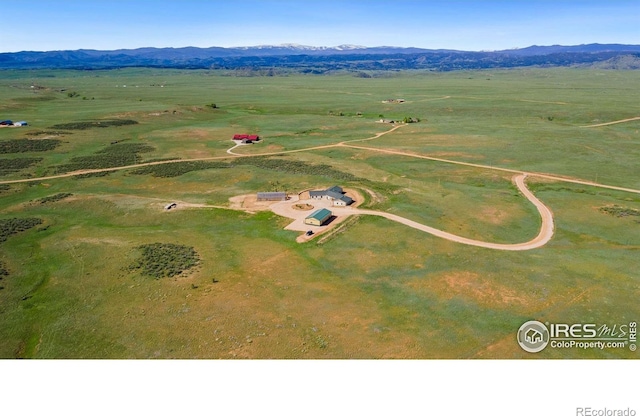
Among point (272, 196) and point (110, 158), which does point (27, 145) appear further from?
point (272, 196)

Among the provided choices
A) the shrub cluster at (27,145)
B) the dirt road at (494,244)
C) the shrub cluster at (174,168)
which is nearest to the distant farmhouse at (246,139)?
the shrub cluster at (174,168)

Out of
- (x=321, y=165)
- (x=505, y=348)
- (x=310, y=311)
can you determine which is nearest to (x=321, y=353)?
(x=310, y=311)

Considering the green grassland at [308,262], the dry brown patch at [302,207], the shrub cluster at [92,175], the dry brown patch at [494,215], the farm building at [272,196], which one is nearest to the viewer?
the green grassland at [308,262]

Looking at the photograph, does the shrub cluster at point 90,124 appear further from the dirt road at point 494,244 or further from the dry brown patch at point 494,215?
the dry brown patch at point 494,215

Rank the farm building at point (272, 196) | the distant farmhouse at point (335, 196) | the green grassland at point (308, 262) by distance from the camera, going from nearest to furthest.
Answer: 1. the green grassland at point (308, 262)
2. the distant farmhouse at point (335, 196)
3. the farm building at point (272, 196)

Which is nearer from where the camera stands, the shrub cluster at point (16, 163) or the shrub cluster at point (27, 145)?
the shrub cluster at point (16, 163)
